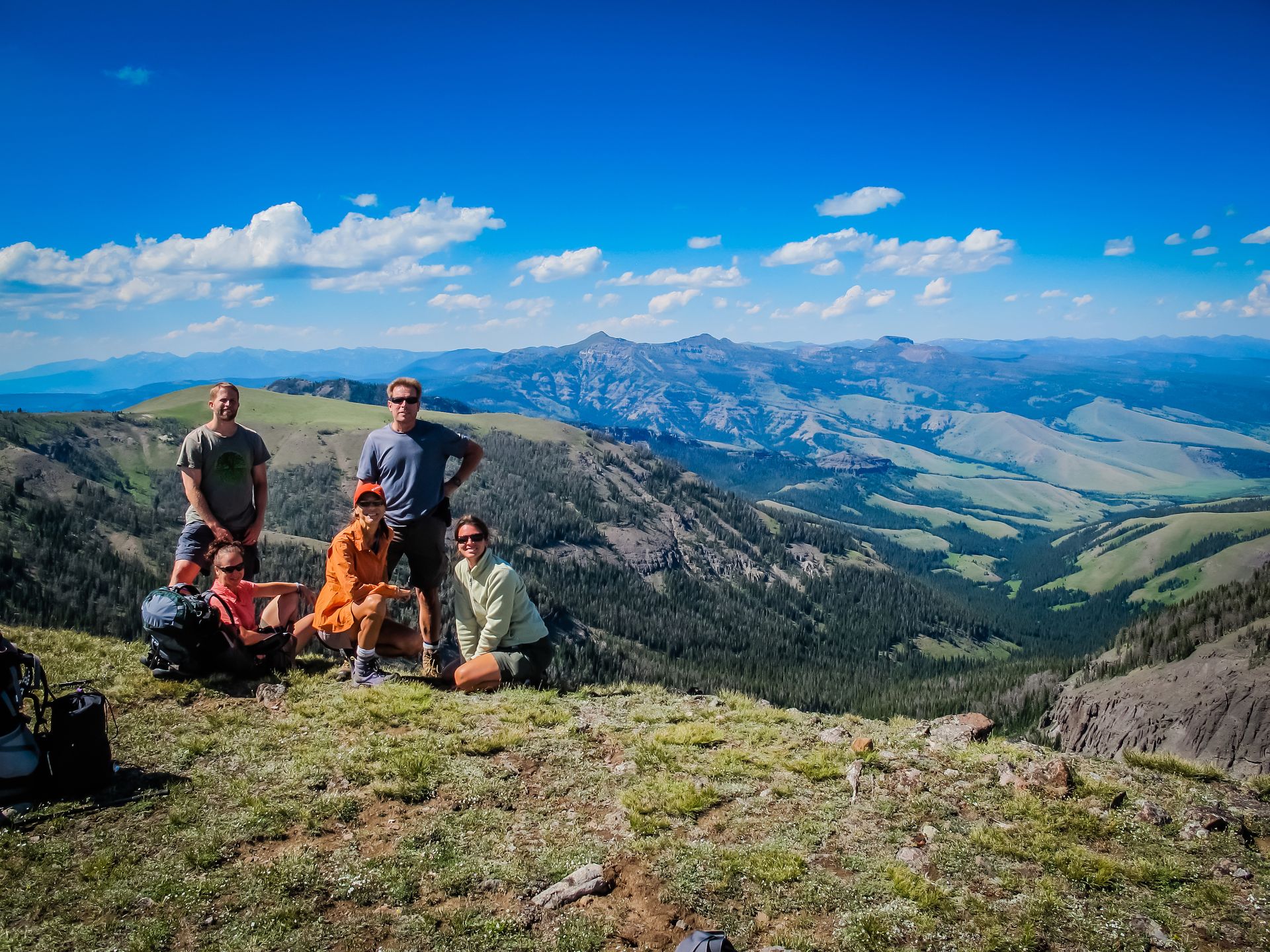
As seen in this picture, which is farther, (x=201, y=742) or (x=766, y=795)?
(x=201, y=742)

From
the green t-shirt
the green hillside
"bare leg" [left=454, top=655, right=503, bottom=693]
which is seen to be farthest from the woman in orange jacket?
the green t-shirt

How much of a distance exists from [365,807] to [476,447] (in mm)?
8513

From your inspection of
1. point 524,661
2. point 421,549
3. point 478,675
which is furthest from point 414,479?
point 524,661

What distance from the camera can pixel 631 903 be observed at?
7.87 meters

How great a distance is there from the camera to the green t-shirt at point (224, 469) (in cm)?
1488

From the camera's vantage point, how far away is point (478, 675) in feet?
48.9

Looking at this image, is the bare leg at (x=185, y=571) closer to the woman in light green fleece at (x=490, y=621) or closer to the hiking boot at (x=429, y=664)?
the hiking boot at (x=429, y=664)

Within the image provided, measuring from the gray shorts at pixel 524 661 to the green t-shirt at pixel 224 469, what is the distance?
6928 millimetres

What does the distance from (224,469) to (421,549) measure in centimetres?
502

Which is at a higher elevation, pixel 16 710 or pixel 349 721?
pixel 16 710

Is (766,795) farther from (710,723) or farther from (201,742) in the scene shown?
(201,742)

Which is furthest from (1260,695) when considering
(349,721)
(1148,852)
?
(349,721)

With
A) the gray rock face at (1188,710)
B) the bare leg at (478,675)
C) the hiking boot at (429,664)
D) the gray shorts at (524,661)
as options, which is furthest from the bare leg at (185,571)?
the gray rock face at (1188,710)

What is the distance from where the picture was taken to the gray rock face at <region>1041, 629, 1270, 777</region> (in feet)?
313
